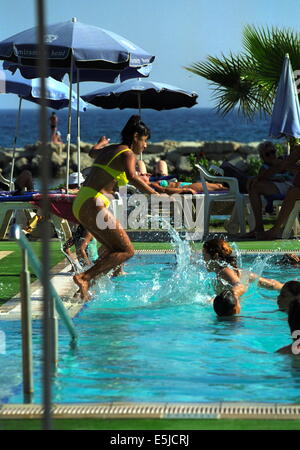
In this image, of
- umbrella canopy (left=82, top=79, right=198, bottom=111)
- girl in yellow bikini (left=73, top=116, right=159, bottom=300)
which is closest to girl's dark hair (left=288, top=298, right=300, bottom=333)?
girl in yellow bikini (left=73, top=116, right=159, bottom=300)

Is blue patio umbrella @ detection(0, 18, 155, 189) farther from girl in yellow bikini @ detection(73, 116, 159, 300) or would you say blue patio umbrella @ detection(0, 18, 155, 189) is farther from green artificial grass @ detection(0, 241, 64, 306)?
girl in yellow bikini @ detection(73, 116, 159, 300)

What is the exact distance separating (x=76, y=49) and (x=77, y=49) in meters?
0.02

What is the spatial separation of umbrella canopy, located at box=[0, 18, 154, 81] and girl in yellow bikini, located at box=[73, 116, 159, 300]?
4598 millimetres

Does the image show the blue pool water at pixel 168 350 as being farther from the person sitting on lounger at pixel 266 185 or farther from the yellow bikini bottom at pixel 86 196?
the person sitting on lounger at pixel 266 185

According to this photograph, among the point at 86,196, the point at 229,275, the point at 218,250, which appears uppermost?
the point at 86,196

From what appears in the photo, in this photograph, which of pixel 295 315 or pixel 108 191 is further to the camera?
pixel 108 191

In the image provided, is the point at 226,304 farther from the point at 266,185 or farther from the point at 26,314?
the point at 266,185

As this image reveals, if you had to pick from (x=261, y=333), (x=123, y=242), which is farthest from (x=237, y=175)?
(x=261, y=333)

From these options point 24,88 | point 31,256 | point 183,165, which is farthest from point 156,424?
point 183,165

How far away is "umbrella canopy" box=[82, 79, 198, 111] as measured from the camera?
58.2 feet

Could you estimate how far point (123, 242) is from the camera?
766 cm

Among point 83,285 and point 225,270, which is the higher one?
point 225,270

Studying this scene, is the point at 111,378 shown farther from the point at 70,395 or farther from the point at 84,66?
the point at 84,66

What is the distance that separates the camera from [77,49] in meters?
12.1
